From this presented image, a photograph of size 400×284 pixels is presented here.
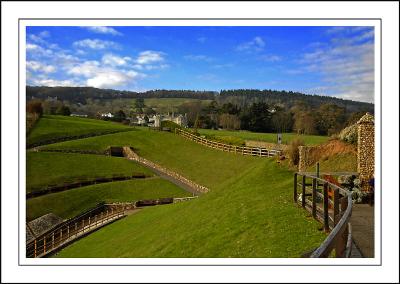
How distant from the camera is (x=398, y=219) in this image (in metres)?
8.74

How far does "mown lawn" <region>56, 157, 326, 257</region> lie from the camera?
9.43 meters

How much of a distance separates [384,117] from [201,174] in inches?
1081

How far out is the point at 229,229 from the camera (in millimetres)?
11367

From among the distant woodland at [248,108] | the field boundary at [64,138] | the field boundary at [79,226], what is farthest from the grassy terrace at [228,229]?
the field boundary at [64,138]

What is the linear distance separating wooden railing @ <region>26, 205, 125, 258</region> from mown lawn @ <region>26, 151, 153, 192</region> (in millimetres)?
7010

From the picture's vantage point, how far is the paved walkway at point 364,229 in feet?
24.3

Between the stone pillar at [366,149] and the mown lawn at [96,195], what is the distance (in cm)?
1781

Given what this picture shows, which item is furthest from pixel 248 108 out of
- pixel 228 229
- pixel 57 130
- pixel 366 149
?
pixel 228 229

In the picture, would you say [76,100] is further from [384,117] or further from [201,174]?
[384,117]

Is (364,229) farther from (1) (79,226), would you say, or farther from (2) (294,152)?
(1) (79,226)

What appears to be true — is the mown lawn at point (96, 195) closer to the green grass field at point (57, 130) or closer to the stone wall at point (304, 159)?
the stone wall at point (304, 159)

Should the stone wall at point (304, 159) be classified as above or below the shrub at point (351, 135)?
below

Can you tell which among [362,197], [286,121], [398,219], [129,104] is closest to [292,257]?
[398,219]

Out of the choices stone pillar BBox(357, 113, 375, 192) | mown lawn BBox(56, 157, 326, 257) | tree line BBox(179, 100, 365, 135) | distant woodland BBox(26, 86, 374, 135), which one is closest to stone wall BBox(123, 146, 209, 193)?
distant woodland BBox(26, 86, 374, 135)
